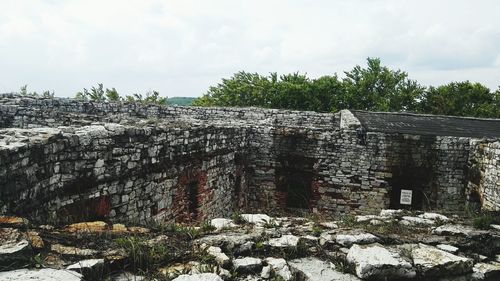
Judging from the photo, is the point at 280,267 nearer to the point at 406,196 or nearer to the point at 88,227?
the point at 88,227

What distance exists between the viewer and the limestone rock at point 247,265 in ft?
12.9

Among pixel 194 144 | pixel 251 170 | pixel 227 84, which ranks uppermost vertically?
pixel 227 84

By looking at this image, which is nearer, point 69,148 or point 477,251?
point 477,251

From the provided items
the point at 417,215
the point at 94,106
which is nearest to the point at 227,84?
the point at 94,106

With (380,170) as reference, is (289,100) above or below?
above

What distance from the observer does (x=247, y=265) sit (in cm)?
397

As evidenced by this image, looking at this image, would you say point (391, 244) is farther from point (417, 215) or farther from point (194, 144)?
point (194, 144)

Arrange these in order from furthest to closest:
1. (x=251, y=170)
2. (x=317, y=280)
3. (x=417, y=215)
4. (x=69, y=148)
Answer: (x=251, y=170) < (x=417, y=215) < (x=69, y=148) < (x=317, y=280)

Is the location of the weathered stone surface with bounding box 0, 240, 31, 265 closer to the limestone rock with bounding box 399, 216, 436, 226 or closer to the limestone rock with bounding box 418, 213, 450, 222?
the limestone rock with bounding box 399, 216, 436, 226

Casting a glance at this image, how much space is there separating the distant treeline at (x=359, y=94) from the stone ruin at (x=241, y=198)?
17398mm

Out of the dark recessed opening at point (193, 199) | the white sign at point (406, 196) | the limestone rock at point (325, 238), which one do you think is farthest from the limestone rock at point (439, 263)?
the white sign at point (406, 196)

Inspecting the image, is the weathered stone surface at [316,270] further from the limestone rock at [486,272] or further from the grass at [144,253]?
the limestone rock at [486,272]

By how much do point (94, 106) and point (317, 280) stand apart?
14.6 meters

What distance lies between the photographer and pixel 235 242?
4.43 metres
